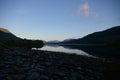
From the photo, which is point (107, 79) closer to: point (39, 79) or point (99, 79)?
point (99, 79)

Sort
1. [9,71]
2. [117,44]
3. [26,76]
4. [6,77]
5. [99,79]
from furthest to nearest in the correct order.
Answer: [117,44]
[99,79]
[9,71]
[26,76]
[6,77]

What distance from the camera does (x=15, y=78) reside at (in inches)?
345

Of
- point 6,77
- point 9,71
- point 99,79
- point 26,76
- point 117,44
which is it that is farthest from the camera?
point 117,44

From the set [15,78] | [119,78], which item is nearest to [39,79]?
[15,78]

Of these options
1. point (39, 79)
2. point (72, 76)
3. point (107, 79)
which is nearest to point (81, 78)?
point (72, 76)

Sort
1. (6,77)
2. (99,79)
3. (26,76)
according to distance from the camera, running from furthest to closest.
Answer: (99,79) < (26,76) < (6,77)

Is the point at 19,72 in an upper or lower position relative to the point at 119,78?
upper

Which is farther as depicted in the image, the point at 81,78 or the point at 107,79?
the point at 107,79

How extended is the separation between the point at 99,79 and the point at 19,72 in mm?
5651

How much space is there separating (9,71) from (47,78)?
2791 mm

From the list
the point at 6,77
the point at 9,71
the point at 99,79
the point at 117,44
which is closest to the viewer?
the point at 6,77

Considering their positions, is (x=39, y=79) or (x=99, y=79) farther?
(x=99, y=79)

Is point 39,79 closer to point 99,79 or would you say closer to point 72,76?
point 72,76

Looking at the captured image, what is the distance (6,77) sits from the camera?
8664 mm
